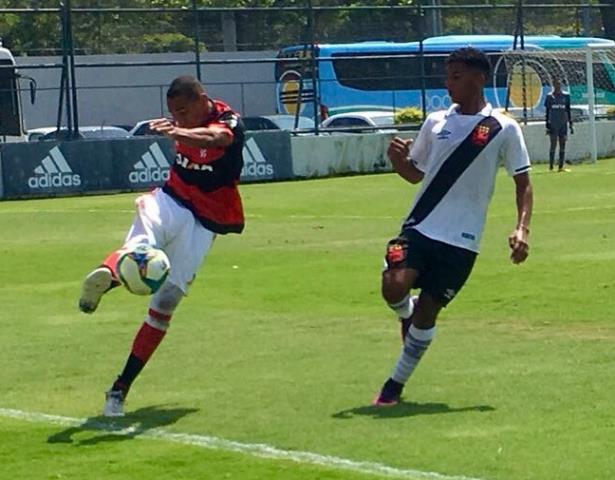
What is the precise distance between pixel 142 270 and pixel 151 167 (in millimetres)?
23845

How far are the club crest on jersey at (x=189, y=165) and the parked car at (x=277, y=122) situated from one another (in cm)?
2964

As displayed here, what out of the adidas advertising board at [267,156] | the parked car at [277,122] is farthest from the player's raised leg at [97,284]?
the parked car at [277,122]

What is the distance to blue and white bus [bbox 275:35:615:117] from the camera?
131 ft

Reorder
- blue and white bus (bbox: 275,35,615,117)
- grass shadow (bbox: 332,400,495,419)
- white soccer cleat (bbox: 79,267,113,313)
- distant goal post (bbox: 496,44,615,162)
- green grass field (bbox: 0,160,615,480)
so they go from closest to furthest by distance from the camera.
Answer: green grass field (bbox: 0,160,615,480), white soccer cleat (bbox: 79,267,113,313), grass shadow (bbox: 332,400,495,419), blue and white bus (bbox: 275,35,615,117), distant goal post (bbox: 496,44,615,162)

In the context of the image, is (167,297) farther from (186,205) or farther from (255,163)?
(255,163)

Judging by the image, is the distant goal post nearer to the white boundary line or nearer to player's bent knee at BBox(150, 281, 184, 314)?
player's bent knee at BBox(150, 281, 184, 314)

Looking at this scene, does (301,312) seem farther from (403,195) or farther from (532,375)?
(403,195)

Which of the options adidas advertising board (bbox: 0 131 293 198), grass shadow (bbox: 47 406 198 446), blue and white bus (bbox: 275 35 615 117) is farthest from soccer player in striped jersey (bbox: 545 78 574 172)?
grass shadow (bbox: 47 406 198 446)

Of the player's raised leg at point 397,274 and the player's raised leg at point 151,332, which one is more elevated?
the player's raised leg at point 397,274

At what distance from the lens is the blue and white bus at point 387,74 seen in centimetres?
3984

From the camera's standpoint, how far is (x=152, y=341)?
9273 mm

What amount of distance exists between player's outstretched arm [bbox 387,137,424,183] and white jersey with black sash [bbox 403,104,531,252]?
0.11m

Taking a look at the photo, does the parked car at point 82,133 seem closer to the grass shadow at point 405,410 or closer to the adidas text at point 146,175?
the adidas text at point 146,175

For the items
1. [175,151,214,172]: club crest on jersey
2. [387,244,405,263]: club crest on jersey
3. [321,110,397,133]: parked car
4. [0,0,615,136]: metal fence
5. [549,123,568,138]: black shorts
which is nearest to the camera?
[387,244,405,263]: club crest on jersey
